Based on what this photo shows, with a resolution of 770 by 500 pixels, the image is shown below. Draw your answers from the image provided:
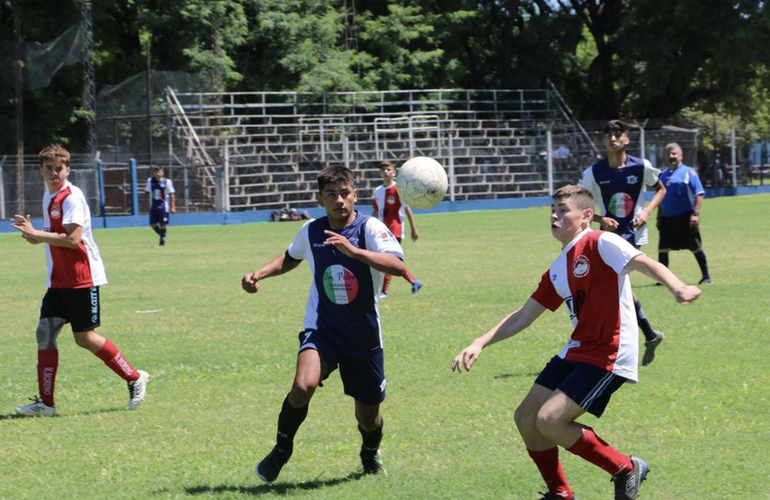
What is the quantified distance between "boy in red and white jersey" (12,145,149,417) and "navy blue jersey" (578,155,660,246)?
4.70m

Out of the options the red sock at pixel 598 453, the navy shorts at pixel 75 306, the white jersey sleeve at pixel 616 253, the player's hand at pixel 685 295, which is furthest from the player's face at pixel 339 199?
the navy shorts at pixel 75 306

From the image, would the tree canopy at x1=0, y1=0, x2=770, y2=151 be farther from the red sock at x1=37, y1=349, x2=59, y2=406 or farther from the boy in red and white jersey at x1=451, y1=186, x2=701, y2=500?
the boy in red and white jersey at x1=451, y1=186, x2=701, y2=500

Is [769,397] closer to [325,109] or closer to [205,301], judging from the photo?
[205,301]

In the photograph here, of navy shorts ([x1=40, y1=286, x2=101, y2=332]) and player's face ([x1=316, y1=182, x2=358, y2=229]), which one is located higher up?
player's face ([x1=316, y1=182, x2=358, y2=229])

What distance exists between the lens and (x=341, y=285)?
5766mm

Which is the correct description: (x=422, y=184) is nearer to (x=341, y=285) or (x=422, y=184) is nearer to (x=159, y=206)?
(x=341, y=285)

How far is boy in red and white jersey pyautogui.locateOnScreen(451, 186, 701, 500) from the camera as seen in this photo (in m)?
4.93

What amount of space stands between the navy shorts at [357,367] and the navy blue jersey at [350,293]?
0.04m

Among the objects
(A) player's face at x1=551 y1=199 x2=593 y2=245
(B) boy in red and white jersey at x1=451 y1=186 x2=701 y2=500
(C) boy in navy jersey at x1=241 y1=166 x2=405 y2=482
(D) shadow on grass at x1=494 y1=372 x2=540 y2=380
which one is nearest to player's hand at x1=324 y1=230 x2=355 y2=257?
(C) boy in navy jersey at x1=241 y1=166 x2=405 y2=482

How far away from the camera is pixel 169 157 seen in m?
37.7

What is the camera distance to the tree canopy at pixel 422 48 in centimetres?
4056

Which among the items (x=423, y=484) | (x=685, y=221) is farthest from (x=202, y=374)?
(x=685, y=221)

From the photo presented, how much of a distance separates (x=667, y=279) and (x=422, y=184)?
4326 millimetres

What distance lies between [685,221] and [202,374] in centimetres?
850
